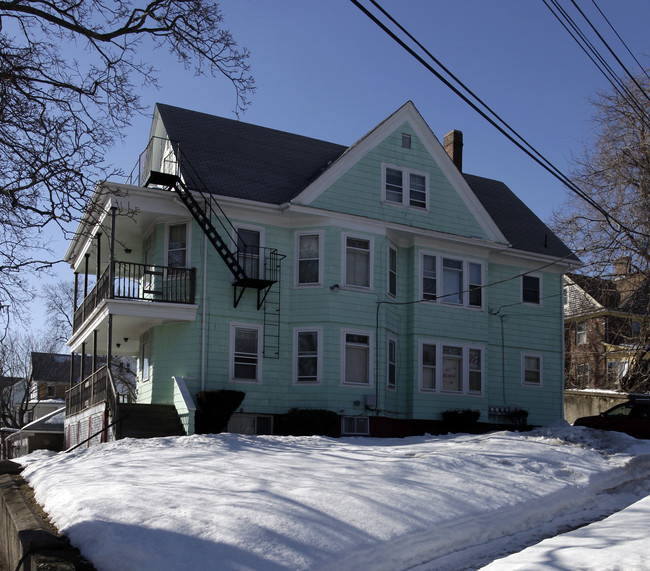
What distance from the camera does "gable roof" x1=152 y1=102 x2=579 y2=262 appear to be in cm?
2170

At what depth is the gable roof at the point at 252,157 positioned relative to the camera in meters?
21.7

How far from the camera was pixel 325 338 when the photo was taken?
21.4 meters

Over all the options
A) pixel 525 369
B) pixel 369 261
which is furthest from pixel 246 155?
pixel 525 369

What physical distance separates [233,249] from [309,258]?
7.49ft

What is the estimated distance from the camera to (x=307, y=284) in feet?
71.7

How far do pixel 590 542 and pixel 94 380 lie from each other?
1654cm

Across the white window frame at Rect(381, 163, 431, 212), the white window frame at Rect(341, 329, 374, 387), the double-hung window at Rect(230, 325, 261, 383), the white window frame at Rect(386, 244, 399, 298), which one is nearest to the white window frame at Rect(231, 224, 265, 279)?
the double-hung window at Rect(230, 325, 261, 383)

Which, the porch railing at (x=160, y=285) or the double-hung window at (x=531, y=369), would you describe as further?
the double-hung window at (x=531, y=369)

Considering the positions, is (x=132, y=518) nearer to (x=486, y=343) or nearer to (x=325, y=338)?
(x=325, y=338)

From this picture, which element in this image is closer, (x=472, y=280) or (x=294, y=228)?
(x=294, y=228)

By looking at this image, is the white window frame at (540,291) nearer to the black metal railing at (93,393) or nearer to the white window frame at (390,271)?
the white window frame at (390,271)

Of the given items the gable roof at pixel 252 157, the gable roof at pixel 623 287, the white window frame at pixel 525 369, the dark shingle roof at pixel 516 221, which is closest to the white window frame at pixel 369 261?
the gable roof at pixel 252 157

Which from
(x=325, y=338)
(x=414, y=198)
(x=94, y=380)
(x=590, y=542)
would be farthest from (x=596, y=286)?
(x=590, y=542)

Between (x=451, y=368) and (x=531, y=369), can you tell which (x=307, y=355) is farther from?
(x=531, y=369)
